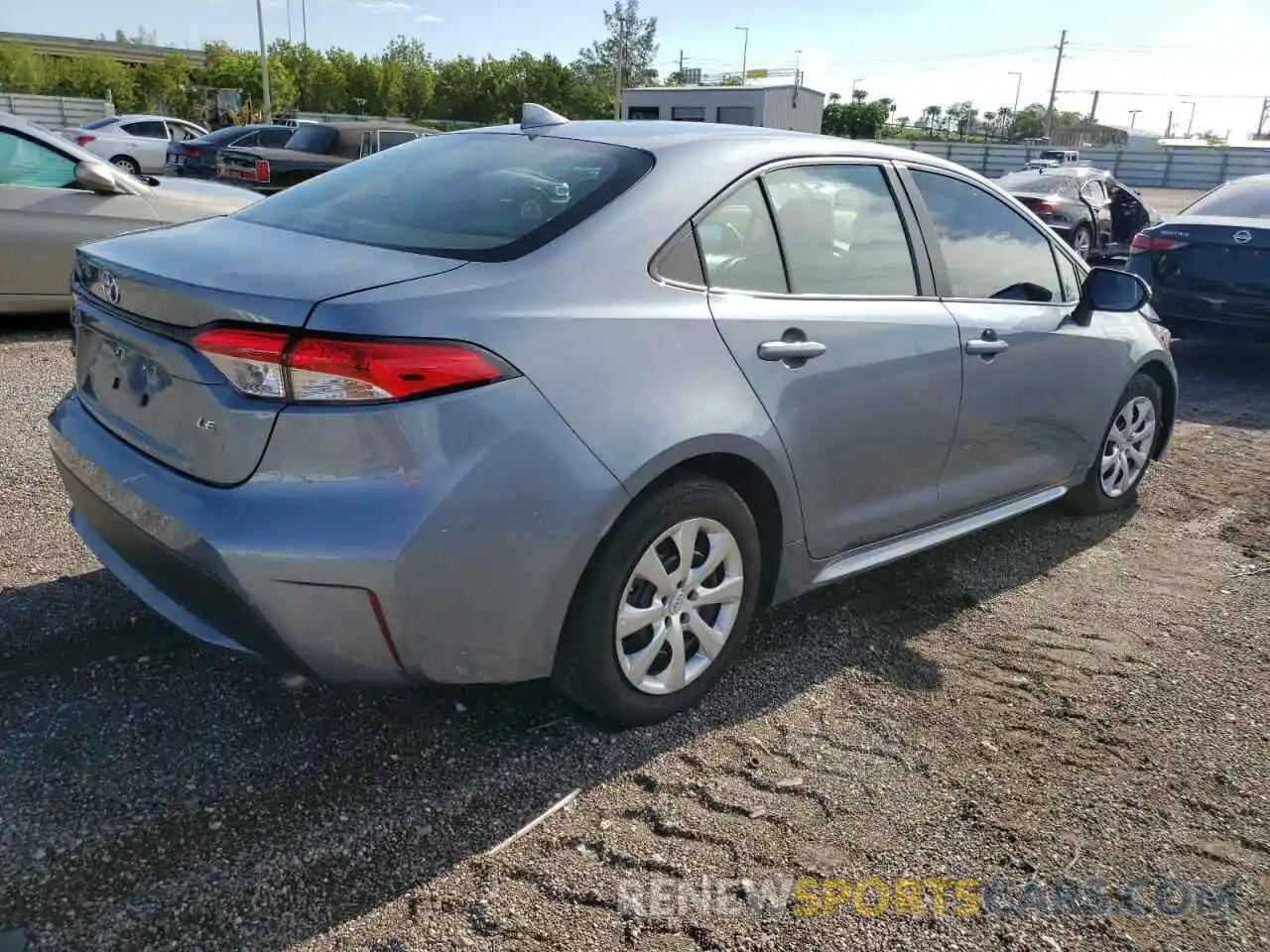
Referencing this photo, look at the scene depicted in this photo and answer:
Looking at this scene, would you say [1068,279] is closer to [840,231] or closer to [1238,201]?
[840,231]

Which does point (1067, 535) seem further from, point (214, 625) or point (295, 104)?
point (295, 104)

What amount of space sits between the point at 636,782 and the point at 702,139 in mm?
1831

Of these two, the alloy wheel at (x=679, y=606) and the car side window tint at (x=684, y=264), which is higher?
the car side window tint at (x=684, y=264)

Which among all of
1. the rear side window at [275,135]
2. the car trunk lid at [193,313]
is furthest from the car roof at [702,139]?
the rear side window at [275,135]

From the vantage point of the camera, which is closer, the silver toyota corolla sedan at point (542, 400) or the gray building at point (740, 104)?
the silver toyota corolla sedan at point (542, 400)

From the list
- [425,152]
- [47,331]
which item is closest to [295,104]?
[47,331]

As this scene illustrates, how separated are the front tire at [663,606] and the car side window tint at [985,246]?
1.39m

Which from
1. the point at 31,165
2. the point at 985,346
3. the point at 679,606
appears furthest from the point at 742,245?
the point at 31,165

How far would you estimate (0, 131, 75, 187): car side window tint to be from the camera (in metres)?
6.86

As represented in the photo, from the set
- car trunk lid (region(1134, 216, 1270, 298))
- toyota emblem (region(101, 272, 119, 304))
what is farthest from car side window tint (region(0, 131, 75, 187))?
car trunk lid (region(1134, 216, 1270, 298))

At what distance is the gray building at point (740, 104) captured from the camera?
36156 mm

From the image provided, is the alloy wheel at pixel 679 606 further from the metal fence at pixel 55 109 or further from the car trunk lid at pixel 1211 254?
the metal fence at pixel 55 109

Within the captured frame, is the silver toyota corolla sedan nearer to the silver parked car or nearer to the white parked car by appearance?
Answer: the silver parked car

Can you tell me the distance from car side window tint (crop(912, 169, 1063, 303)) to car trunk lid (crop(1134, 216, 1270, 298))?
13.9 ft
